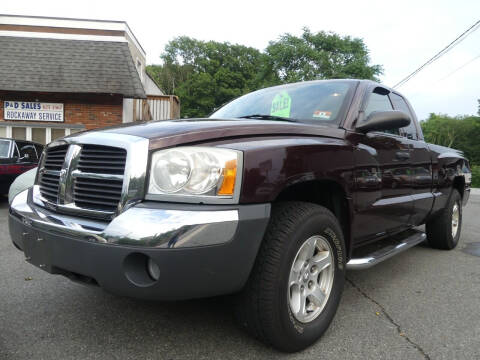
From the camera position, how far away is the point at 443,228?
167 inches

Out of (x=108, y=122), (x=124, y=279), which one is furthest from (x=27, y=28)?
(x=124, y=279)

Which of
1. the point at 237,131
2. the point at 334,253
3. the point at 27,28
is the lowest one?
the point at 334,253

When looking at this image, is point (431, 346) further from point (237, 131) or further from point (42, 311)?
point (42, 311)

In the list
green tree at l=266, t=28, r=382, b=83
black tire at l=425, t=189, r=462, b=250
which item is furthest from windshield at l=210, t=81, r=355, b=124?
green tree at l=266, t=28, r=382, b=83

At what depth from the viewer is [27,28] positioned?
13273 mm

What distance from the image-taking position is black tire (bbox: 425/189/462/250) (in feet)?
13.8

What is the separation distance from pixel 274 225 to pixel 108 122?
11.6 m

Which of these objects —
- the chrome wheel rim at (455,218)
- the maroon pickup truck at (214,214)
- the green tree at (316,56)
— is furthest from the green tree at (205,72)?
the maroon pickup truck at (214,214)

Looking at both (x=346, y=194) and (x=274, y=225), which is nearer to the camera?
(x=274, y=225)

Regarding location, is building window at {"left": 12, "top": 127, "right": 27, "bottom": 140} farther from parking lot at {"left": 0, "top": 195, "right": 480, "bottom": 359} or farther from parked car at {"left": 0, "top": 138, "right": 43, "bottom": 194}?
parking lot at {"left": 0, "top": 195, "right": 480, "bottom": 359}

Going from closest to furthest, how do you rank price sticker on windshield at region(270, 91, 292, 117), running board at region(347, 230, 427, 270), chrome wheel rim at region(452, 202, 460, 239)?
running board at region(347, 230, 427, 270) < price sticker on windshield at region(270, 91, 292, 117) < chrome wheel rim at region(452, 202, 460, 239)

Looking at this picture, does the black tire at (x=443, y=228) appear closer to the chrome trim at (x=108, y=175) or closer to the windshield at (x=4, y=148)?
the chrome trim at (x=108, y=175)

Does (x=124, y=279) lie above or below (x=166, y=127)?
below

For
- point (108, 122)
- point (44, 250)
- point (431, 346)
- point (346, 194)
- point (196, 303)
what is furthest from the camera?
point (108, 122)
